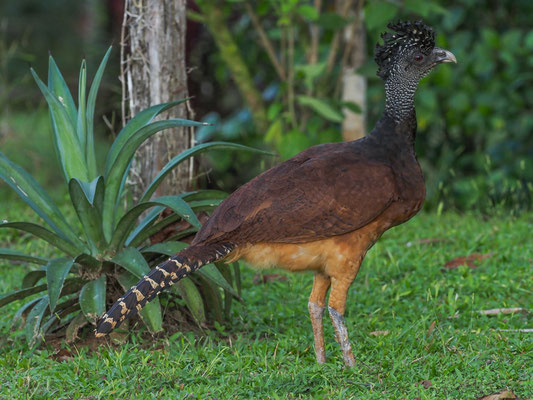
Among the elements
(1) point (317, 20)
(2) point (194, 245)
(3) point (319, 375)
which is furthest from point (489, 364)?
(1) point (317, 20)

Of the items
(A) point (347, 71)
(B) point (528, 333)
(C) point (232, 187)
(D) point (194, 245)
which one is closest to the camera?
(D) point (194, 245)

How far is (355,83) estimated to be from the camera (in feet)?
24.0

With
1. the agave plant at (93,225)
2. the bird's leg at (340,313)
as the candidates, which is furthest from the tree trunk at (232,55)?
the bird's leg at (340,313)

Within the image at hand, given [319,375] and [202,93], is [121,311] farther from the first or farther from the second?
[202,93]

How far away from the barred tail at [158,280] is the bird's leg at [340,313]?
62 centimetres

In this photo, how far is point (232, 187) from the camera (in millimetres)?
8477

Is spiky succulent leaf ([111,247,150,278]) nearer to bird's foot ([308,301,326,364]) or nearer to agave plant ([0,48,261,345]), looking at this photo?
agave plant ([0,48,261,345])

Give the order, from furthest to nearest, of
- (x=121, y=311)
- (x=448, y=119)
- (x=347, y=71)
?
(x=448, y=119) < (x=347, y=71) < (x=121, y=311)

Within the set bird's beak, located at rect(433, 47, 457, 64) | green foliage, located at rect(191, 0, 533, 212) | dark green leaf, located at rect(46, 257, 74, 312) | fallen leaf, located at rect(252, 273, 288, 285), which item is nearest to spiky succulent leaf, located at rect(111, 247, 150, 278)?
dark green leaf, located at rect(46, 257, 74, 312)

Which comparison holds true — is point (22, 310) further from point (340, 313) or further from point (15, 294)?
point (340, 313)

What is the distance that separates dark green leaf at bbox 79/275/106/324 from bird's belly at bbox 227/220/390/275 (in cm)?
75

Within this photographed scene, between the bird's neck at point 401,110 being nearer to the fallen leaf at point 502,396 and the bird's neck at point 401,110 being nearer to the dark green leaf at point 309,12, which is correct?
the fallen leaf at point 502,396

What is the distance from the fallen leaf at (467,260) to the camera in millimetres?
5664

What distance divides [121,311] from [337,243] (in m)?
1.16
